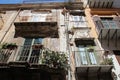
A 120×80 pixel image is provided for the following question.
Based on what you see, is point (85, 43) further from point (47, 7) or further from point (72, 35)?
point (47, 7)

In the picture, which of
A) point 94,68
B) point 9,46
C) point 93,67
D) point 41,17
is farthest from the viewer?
point 41,17

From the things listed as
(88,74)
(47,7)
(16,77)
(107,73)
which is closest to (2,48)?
(16,77)

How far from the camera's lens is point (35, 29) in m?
16.8

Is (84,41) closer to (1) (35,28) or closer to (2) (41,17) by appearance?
(1) (35,28)

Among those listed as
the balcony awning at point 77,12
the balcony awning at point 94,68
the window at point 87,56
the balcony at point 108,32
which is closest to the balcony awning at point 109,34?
the balcony at point 108,32

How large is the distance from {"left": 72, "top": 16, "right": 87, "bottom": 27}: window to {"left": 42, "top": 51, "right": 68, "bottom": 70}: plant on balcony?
565cm

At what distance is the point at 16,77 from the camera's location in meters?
11.5

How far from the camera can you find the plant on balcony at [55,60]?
40.1 ft

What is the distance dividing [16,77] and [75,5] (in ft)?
36.7

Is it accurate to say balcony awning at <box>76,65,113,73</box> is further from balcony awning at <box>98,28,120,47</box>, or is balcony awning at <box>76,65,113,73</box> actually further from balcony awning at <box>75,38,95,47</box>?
balcony awning at <box>75,38,95,47</box>

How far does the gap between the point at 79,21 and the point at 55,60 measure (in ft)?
22.9

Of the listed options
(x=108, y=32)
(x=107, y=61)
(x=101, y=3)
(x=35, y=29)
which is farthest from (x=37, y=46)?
(x=101, y=3)

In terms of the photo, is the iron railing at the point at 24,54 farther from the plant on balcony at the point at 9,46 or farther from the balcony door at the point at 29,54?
the plant on balcony at the point at 9,46

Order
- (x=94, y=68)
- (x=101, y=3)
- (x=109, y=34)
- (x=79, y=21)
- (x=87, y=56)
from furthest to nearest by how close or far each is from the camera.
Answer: (x=101, y=3), (x=79, y=21), (x=109, y=34), (x=87, y=56), (x=94, y=68)
